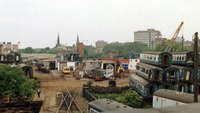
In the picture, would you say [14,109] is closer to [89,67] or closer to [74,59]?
[89,67]

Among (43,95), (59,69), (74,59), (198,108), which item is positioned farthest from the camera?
(74,59)

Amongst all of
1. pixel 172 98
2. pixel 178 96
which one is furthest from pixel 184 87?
pixel 178 96

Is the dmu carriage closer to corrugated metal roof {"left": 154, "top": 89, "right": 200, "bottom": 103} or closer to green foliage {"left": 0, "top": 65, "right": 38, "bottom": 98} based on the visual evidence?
corrugated metal roof {"left": 154, "top": 89, "right": 200, "bottom": 103}

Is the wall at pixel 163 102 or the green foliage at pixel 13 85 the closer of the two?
the wall at pixel 163 102

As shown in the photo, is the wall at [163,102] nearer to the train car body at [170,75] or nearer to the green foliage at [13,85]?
the train car body at [170,75]

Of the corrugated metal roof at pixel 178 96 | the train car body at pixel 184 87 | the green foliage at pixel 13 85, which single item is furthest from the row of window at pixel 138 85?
the green foliage at pixel 13 85

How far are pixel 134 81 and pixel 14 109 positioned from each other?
2135cm

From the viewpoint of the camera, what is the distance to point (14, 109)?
12.9 meters

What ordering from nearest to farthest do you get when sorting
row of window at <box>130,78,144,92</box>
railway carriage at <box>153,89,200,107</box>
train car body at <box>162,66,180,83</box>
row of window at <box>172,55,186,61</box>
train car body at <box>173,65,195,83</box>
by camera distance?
1. railway carriage at <box>153,89,200,107</box>
2. train car body at <box>162,66,180,83</box>
3. train car body at <box>173,65,195,83</box>
4. row of window at <box>130,78,144,92</box>
5. row of window at <box>172,55,186,61</box>

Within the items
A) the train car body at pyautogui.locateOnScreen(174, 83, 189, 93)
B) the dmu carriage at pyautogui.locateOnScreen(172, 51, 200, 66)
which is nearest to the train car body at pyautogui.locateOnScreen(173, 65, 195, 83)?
the train car body at pyautogui.locateOnScreen(174, 83, 189, 93)

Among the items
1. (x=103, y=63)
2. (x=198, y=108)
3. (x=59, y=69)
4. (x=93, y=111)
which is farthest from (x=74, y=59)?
(x=198, y=108)

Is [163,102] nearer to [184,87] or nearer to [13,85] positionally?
[184,87]

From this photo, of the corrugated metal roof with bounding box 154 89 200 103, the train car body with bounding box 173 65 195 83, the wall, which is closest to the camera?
the corrugated metal roof with bounding box 154 89 200 103

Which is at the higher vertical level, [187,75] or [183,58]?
[183,58]
